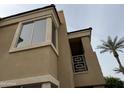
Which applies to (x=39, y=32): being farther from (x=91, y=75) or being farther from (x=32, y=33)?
(x=91, y=75)

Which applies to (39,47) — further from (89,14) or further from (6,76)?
(89,14)

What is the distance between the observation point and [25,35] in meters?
6.95

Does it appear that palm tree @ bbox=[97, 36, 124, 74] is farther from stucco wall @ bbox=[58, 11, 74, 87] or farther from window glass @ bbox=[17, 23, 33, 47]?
window glass @ bbox=[17, 23, 33, 47]

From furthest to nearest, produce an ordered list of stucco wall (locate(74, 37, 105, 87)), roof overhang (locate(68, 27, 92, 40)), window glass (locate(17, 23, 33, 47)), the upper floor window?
roof overhang (locate(68, 27, 92, 40)), stucco wall (locate(74, 37, 105, 87)), window glass (locate(17, 23, 33, 47)), the upper floor window

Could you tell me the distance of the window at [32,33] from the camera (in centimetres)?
638

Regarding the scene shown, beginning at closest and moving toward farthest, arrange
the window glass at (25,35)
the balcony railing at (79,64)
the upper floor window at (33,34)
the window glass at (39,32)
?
the upper floor window at (33,34) → the window glass at (39,32) → the window glass at (25,35) → the balcony railing at (79,64)

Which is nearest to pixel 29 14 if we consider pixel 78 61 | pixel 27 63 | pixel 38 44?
pixel 38 44

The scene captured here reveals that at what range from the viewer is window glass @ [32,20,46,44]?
6.35 m

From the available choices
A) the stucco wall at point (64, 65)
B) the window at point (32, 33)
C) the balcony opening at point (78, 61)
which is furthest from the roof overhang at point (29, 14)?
the balcony opening at point (78, 61)

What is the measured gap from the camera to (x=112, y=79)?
61.9 ft

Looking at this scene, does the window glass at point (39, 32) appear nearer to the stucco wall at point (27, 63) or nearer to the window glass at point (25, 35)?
the window glass at point (25, 35)

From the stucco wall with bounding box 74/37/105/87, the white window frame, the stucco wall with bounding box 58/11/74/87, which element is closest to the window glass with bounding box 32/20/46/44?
the white window frame

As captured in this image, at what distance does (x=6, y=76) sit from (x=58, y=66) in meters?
2.51

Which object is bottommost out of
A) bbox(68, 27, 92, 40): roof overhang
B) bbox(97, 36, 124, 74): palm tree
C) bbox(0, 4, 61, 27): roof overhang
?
bbox(0, 4, 61, 27): roof overhang
